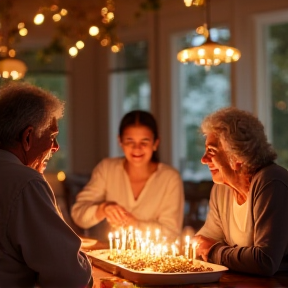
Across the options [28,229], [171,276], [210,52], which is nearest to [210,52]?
[210,52]

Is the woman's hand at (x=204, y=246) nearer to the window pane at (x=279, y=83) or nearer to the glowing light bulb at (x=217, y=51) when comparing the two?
the glowing light bulb at (x=217, y=51)

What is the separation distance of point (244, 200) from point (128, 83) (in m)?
3.92

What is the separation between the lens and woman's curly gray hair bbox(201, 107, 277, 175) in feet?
9.51

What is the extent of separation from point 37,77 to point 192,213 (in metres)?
2.89

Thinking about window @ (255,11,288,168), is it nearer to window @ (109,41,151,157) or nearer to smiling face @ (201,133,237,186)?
window @ (109,41,151,157)

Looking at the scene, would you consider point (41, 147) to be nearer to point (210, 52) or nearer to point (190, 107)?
point (210, 52)

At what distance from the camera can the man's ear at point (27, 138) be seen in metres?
2.33

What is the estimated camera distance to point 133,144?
13.1 feet

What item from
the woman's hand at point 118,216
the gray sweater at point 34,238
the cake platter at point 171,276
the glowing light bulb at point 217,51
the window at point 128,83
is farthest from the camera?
the window at point 128,83

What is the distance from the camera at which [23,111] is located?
2.33 m

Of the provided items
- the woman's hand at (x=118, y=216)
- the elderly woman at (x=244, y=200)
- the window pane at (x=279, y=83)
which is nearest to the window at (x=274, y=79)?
the window pane at (x=279, y=83)

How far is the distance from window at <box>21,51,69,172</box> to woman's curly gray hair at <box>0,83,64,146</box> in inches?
175

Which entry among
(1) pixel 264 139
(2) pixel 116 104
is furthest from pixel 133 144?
(2) pixel 116 104

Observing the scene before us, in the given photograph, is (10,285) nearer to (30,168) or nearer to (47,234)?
(47,234)
